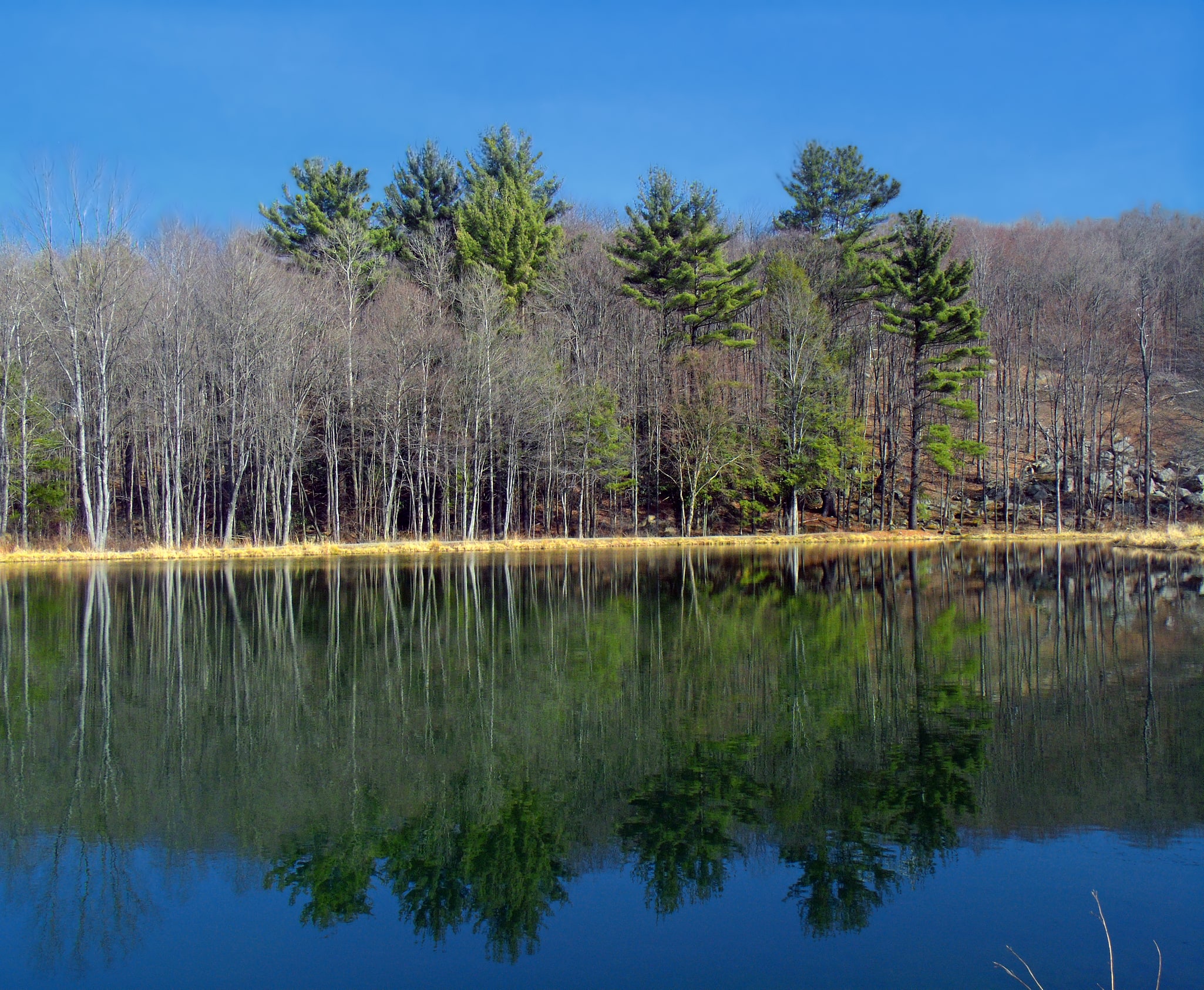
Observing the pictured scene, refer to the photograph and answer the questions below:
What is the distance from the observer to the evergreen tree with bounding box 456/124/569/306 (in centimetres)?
4628

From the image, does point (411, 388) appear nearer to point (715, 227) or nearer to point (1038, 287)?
point (715, 227)

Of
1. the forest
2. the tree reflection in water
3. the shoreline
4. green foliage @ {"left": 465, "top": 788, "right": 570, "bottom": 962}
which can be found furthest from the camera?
the forest

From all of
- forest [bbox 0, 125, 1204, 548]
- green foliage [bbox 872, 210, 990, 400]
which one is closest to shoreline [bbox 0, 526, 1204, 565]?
forest [bbox 0, 125, 1204, 548]

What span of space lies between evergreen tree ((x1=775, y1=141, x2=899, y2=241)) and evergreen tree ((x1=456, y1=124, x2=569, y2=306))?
14.4m

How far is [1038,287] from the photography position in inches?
2309

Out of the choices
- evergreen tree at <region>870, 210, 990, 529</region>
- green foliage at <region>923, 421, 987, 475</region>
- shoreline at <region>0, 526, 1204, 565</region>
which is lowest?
shoreline at <region>0, 526, 1204, 565</region>

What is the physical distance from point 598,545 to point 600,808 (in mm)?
32693

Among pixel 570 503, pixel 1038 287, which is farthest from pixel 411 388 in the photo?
pixel 1038 287

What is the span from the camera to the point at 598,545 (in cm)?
3997

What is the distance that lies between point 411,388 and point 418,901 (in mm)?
36542

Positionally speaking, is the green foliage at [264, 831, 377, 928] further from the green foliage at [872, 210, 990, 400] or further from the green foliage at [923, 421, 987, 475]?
the green foliage at [923, 421, 987, 475]

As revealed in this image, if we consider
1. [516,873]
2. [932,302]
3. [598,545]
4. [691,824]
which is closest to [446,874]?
[516,873]

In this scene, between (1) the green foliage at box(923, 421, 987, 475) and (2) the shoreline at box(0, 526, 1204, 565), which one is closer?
(2) the shoreline at box(0, 526, 1204, 565)

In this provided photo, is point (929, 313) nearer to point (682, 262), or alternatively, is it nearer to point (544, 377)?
point (682, 262)
